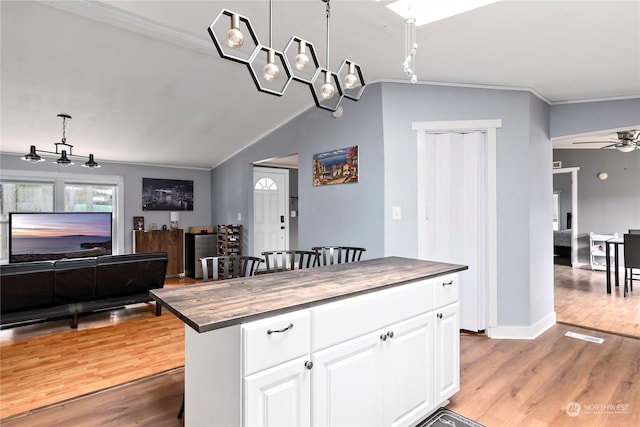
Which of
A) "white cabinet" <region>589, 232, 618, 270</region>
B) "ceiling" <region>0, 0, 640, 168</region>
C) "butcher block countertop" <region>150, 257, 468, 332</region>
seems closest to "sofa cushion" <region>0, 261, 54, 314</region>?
"ceiling" <region>0, 0, 640, 168</region>

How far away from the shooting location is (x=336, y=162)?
13.1 ft

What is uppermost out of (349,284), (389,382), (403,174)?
(403,174)

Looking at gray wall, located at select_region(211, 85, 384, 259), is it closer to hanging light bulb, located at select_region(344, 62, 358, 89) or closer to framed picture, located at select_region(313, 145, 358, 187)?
framed picture, located at select_region(313, 145, 358, 187)

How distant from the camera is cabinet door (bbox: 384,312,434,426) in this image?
1722 mm

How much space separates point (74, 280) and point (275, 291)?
2.94 m

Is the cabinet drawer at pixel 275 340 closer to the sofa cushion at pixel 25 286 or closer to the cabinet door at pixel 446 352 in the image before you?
the cabinet door at pixel 446 352

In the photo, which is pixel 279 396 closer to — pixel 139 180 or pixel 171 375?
pixel 171 375

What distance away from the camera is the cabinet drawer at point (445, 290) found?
2.01 m

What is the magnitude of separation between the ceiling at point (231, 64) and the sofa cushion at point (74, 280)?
5.89 feet

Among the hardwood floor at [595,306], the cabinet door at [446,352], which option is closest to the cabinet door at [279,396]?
the cabinet door at [446,352]

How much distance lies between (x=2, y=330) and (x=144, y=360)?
199 cm

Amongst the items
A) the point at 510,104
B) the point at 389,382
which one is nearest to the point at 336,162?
the point at 510,104

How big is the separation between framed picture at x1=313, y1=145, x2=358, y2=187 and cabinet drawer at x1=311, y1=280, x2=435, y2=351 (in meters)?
2.02

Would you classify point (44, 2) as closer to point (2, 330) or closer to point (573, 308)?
point (2, 330)
